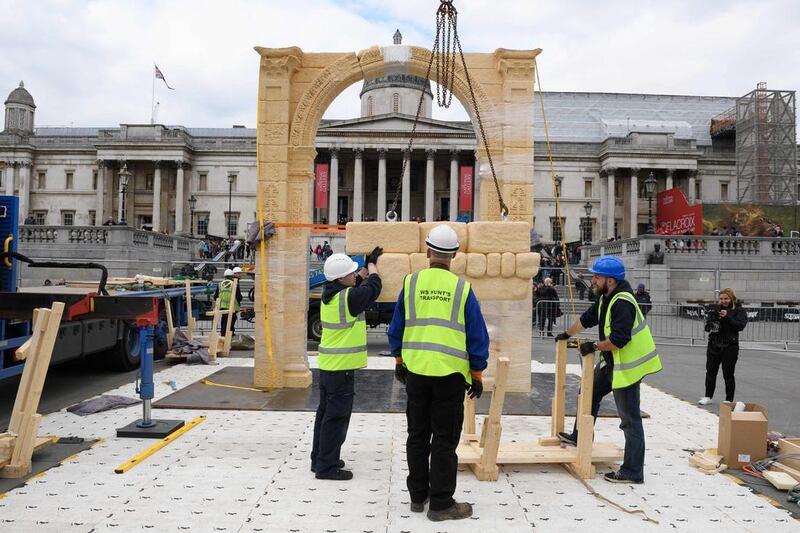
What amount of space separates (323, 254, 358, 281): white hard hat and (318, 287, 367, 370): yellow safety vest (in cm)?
17

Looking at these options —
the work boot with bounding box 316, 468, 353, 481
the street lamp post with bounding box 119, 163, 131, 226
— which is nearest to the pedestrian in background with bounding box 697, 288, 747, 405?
the work boot with bounding box 316, 468, 353, 481

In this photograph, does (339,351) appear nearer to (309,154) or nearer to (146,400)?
(146,400)

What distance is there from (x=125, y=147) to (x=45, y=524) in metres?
59.8

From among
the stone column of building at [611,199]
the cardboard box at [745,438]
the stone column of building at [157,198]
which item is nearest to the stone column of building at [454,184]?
the stone column of building at [611,199]

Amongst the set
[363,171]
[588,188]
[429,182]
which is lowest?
[429,182]

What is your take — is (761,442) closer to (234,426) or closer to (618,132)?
(234,426)

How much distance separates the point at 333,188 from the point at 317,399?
47268 millimetres

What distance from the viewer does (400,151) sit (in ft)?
176

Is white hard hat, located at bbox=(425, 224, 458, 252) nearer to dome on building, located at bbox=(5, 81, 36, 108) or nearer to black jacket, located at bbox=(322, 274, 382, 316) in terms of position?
black jacket, located at bbox=(322, 274, 382, 316)

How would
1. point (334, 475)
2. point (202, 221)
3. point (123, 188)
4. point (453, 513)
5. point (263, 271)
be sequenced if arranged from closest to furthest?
point (453, 513) → point (334, 475) → point (263, 271) → point (123, 188) → point (202, 221)

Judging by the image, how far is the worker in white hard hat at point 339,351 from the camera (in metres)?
5.01

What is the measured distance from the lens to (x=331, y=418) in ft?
16.5

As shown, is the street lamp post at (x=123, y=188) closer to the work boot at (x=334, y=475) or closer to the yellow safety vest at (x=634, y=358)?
the work boot at (x=334, y=475)

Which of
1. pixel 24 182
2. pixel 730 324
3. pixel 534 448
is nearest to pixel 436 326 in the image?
pixel 534 448
